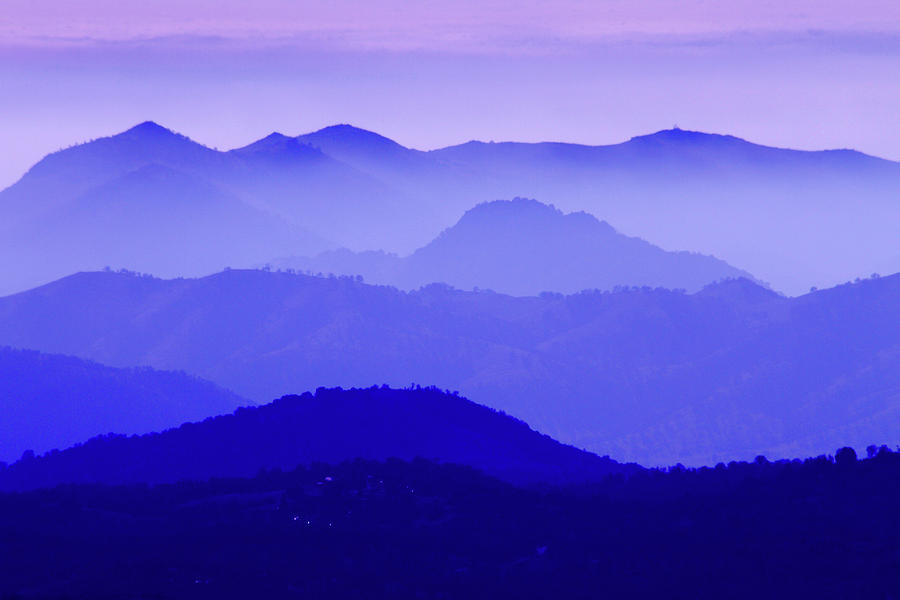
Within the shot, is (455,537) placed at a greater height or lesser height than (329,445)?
lesser

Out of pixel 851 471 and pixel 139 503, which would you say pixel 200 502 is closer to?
pixel 139 503

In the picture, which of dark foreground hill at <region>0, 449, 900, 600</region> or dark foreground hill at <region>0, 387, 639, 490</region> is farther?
dark foreground hill at <region>0, 387, 639, 490</region>

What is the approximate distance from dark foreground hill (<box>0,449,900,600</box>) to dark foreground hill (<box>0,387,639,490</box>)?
2367 centimetres

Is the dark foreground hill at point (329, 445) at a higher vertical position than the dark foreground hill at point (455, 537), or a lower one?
higher

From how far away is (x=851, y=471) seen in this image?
136 meters

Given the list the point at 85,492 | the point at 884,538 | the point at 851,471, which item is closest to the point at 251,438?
the point at 85,492

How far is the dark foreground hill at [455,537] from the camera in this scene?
111 m

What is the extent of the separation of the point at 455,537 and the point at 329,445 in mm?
50126

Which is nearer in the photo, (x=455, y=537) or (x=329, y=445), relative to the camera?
(x=455, y=537)

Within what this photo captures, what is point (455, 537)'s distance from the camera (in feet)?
414

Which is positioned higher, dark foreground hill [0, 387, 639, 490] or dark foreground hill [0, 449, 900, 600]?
dark foreground hill [0, 387, 639, 490]

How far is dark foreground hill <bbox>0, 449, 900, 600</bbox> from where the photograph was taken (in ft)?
365

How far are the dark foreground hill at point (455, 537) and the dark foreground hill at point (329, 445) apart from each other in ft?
77.7

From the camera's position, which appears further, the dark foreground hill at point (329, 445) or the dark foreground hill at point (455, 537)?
the dark foreground hill at point (329, 445)
